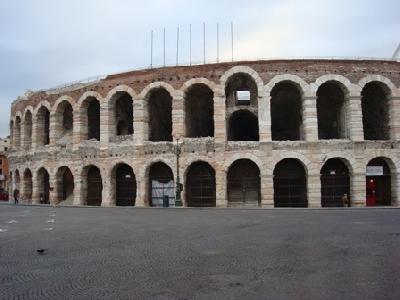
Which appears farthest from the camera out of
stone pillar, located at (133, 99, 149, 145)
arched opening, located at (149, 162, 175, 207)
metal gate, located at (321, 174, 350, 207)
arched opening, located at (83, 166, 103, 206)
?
arched opening, located at (83, 166, 103, 206)

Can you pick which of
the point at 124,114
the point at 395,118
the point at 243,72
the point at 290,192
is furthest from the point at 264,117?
the point at 124,114

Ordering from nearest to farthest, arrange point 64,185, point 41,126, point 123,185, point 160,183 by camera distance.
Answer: point 160,183, point 123,185, point 64,185, point 41,126

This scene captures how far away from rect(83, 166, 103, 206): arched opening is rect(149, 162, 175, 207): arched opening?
4651 mm

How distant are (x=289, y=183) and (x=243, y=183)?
308 cm

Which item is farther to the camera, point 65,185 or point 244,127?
point 244,127

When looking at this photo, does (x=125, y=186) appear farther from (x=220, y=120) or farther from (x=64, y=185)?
(x=220, y=120)

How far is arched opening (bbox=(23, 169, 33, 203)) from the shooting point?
1416 inches

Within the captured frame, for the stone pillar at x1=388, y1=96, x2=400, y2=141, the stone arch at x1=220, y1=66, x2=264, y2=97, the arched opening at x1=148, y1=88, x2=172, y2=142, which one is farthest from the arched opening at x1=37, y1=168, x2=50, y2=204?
the stone pillar at x1=388, y1=96, x2=400, y2=141

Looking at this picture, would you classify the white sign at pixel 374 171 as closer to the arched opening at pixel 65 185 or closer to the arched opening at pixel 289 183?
the arched opening at pixel 289 183

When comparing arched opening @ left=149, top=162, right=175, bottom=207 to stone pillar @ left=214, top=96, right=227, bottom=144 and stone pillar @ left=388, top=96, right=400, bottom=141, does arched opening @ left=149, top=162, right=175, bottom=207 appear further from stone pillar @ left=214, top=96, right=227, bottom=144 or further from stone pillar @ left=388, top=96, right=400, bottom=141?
stone pillar @ left=388, top=96, right=400, bottom=141

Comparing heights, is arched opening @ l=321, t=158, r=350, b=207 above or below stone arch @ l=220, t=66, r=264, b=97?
below

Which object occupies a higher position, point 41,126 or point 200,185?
point 41,126

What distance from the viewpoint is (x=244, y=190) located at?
2711cm

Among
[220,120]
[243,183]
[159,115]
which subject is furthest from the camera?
[159,115]
